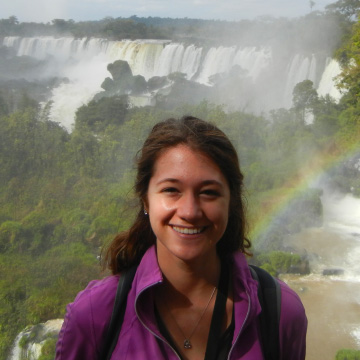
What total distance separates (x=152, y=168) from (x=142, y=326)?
30 centimetres

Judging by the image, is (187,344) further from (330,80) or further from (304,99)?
(330,80)

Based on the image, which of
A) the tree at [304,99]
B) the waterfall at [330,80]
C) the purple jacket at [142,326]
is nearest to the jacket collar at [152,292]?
the purple jacket at [142,326]

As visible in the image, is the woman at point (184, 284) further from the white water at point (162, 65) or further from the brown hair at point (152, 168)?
the white water at point (162, 65)

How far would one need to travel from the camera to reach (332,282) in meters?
6.06

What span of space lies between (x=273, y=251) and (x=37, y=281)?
3.43 meters

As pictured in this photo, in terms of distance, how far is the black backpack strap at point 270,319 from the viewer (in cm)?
84

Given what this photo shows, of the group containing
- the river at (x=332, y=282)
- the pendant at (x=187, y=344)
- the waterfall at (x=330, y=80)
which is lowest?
the river at (x=332, y=282)

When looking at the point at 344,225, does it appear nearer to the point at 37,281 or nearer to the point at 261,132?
the point at 261,132

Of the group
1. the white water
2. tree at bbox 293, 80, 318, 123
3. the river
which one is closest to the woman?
the river

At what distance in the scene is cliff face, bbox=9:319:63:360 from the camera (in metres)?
4.60

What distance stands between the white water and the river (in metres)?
5.22

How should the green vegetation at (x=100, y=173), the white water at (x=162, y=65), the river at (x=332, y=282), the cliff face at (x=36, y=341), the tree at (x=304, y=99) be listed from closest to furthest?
1. the cliff face at (x=36, y=341)
2. the river at (x=332, y=282)
3. the green vegetation at (x=100, y=173)
4. the tree at (x=304, y=99)
5. the white water at (x=162, y=65)

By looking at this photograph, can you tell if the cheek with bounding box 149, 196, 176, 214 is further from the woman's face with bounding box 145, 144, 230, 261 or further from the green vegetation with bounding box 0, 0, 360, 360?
the green vegetation with bounding box 0, 0, 360, 360

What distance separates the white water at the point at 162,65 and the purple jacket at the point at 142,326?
486 inches
